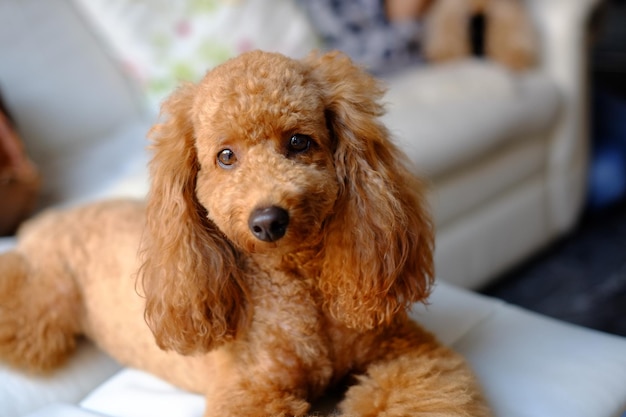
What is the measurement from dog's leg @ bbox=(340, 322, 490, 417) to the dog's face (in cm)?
20

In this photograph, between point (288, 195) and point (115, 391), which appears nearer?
point (288, 195)

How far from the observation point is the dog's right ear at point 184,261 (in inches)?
33.7

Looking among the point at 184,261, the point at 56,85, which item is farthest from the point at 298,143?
the point at 56,85

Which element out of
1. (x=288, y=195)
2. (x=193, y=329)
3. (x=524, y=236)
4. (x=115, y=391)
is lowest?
(x=524, y=236)

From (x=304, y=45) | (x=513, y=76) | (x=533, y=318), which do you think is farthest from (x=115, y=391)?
(x=513, y=76)

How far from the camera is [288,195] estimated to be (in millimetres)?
745

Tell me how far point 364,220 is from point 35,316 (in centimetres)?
61

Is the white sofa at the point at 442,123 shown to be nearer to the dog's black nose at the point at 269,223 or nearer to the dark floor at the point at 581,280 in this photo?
the dark floor at the point at 581,280

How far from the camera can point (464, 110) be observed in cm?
186

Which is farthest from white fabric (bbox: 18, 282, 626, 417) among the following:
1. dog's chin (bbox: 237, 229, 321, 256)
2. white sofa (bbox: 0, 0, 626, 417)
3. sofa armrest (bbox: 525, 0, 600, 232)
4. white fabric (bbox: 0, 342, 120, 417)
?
sofa armrest (bbox: 525, 0, 600, 232)

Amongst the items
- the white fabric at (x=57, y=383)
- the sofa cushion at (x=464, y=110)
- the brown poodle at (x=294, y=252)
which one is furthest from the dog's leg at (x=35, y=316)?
the sofa cushion at (x=464, y=110)

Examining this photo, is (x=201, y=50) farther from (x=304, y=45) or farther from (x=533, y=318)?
(x=533, y=318)

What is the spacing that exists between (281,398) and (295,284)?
14cm

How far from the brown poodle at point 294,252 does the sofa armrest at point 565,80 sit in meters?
1.34
